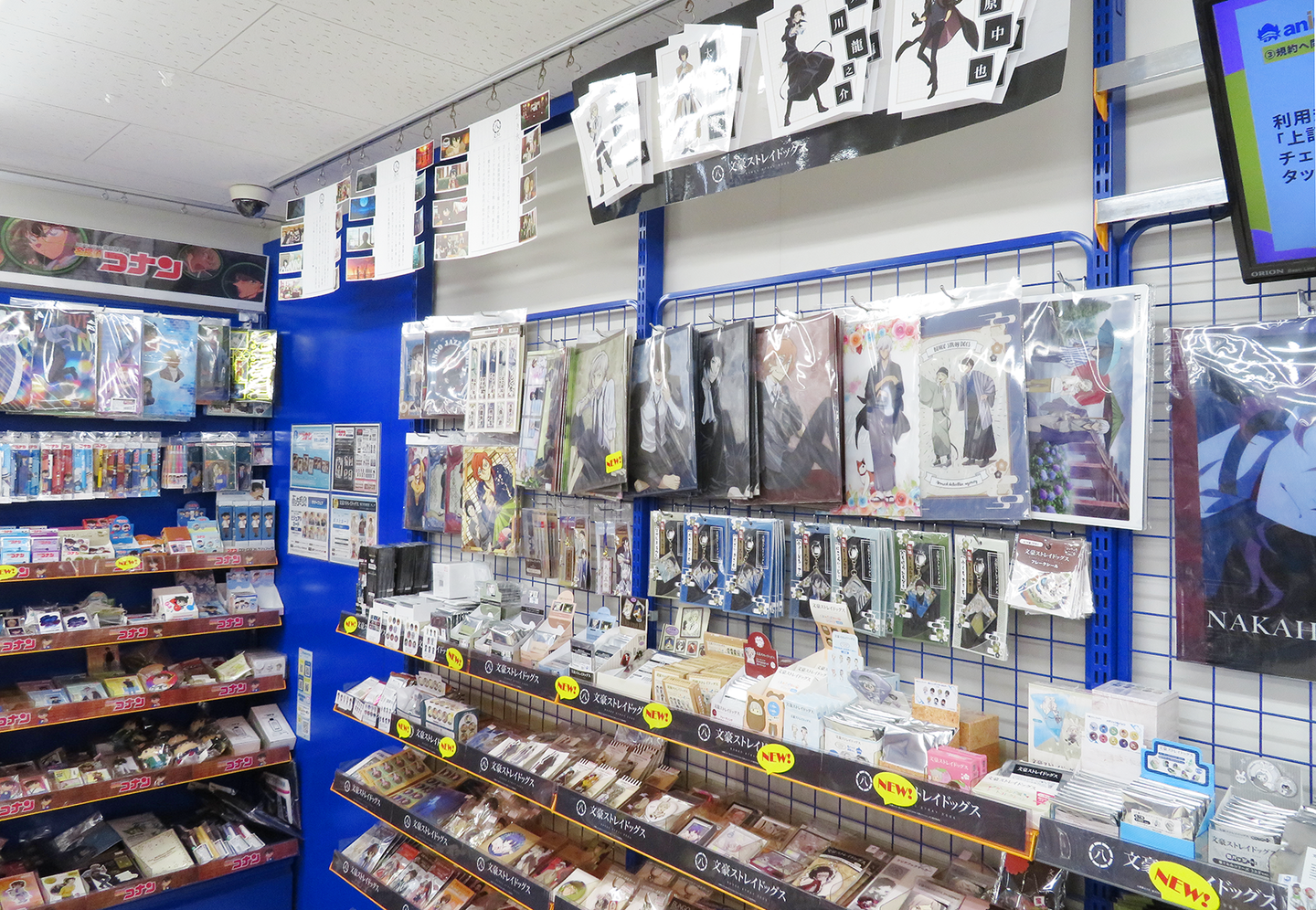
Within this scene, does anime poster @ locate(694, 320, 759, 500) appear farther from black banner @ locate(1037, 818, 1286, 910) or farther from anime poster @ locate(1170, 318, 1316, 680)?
black banner @ locate(1037, 818, 1286, 910)

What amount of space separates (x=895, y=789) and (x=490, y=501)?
1823mm

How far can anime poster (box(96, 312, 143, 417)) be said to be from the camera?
4.04m

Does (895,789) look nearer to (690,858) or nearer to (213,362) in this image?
(690,858)

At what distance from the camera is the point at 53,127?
336 cm

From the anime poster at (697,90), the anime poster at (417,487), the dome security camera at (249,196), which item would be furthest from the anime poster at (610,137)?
the dome security camera at (249,196)

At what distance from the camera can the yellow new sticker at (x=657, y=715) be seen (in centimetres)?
211

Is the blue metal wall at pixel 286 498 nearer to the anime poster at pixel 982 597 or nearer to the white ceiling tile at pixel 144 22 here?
the white ceiling tile at pixel 144 22

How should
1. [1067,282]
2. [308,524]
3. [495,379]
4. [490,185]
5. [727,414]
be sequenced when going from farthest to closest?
[308,524], [495,379], [490,185], [727,414], [1067,282]

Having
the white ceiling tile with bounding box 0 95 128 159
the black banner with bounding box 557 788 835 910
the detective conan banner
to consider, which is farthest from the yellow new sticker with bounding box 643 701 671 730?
the detective conan banner

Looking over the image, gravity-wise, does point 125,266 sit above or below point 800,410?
above

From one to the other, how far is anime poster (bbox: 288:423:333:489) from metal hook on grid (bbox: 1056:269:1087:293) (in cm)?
342

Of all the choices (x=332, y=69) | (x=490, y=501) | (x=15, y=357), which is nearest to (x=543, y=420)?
(x=490, y=501)

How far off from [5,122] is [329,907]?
3591 millimetres

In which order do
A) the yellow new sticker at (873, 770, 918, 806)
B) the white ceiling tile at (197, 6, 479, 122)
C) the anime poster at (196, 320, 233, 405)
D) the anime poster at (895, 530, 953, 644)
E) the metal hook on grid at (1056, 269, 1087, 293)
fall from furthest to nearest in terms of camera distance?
the anime poster at (196, 320, 233, 405), the white ceiling tile at (197, 6, 479, 122), the anime poster at (895, 530, 953, 644), the metal hook on grid at (1056, 269, 1087, 293), the yellow new sticker at (873, 770, 918, 806)
